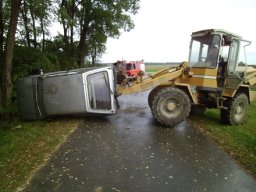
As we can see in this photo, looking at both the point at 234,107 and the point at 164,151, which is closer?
the point at 164,151

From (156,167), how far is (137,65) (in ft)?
83.0

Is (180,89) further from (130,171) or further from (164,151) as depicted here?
(130,171)

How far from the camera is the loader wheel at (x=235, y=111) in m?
9.54

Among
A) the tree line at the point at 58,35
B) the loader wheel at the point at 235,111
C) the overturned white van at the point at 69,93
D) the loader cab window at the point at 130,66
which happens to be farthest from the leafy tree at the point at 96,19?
the loader wheel at the point at 235,111

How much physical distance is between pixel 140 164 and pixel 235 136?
12.9 feet

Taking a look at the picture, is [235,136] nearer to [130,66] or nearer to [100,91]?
[100,91]

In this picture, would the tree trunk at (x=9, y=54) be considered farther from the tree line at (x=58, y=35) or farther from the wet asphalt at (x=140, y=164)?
the wet asphalt at (x=140, y=164)

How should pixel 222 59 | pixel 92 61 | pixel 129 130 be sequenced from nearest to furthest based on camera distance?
pixel 129 130, pixel 222 59, pixel 92 61

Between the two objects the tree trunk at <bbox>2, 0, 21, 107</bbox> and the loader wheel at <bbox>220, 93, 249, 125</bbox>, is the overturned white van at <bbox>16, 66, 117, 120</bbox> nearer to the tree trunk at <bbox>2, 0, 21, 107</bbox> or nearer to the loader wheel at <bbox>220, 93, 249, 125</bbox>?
the tree trunk at <bbox>2, 0, 21, 107</bbox>

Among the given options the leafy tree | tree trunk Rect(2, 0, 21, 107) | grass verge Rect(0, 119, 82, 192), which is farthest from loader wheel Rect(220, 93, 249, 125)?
the leafy tree

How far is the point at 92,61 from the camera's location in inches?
1331

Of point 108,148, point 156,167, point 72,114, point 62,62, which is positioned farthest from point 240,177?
point 62,62

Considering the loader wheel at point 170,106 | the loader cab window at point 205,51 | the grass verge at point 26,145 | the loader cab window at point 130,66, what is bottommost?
the loader cab window at point 130,66

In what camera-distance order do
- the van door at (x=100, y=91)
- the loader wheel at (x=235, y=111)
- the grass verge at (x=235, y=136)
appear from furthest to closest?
the loader wheel at (x=235, y=111) → the van door at (x=100, y=91) → the grass verge at (x=235, y=136)
